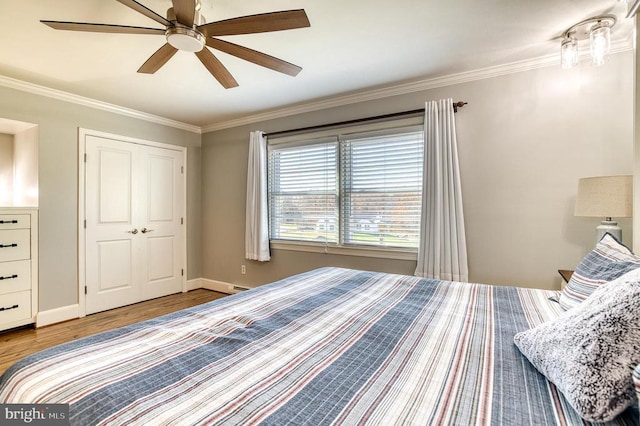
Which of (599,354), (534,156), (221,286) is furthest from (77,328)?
(534,156)

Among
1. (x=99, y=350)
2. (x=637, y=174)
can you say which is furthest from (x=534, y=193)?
(x=99, y=350)

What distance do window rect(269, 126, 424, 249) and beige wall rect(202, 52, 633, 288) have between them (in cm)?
37

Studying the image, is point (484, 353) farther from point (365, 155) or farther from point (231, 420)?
point (365, 155)

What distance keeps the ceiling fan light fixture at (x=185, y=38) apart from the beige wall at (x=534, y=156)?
79.8 inches

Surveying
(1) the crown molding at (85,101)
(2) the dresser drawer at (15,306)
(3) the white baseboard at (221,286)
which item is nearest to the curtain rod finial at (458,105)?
(3) the white baseboard at (221,286)

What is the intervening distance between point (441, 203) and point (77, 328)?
3.89 metres

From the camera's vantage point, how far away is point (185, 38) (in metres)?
1.65

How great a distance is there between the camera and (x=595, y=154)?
7.59ft

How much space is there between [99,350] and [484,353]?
132 centimetres

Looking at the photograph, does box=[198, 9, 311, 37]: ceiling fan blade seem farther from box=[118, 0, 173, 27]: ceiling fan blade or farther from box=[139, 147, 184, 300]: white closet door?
box=[139, 147, 184, 300]: white closet door

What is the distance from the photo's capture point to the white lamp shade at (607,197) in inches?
73.5

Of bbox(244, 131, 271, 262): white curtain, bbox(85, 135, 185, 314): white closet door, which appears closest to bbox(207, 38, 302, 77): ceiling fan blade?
bbox(244, 131, 271, 262): white curtain

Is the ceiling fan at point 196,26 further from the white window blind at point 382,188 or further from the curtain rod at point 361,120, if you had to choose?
the white window blind at point 382,188

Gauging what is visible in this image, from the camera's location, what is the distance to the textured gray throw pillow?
2.22 ft
